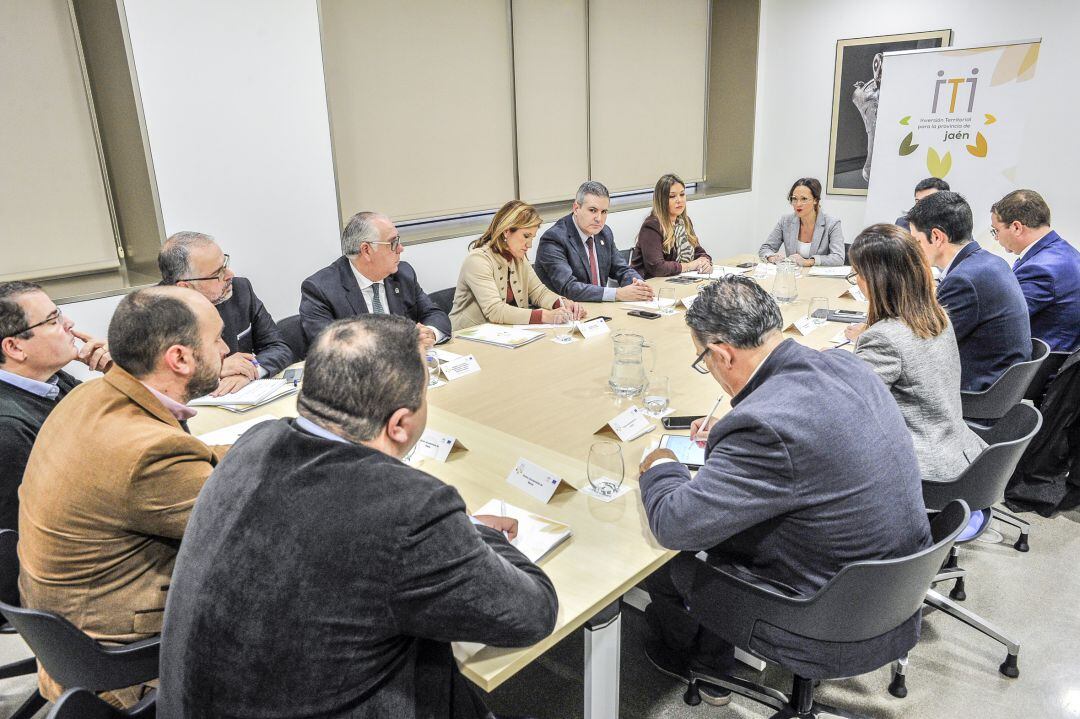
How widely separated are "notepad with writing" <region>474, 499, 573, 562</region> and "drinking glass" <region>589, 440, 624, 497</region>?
7.5 inches

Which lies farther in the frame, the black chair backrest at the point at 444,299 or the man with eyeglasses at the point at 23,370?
the black chair backrest at the point at 444,299

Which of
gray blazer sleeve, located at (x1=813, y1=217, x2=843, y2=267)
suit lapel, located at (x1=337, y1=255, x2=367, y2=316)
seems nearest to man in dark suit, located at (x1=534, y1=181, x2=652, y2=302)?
suit lapel, located at (x1=337, y1=255, x2=367, y2=316)

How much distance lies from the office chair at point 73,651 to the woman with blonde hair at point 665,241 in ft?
12.8

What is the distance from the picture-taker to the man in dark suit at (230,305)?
2806mm

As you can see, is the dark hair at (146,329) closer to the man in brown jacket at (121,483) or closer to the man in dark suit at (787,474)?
the man in brown jacket at (121,483)

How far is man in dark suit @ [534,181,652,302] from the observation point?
4.15 meters

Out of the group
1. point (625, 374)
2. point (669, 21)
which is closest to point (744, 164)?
point (669, 21)

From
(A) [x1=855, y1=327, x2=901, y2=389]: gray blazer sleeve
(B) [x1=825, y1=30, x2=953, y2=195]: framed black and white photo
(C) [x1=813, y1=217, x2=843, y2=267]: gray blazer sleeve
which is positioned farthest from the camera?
(B) [x1=825, y1=30, x2=953, y2=195]: framed black and white photo

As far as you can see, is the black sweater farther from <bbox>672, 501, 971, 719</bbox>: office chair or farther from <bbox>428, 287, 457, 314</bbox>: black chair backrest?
<bbox>428, 287, 457, 314</bbox>: black chair backrest

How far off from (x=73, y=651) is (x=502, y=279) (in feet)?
8.95

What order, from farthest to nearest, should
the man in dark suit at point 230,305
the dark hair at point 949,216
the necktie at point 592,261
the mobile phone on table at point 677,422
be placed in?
1. the necktie at point 592,261
2. the dark hair at point 949,216
3. the man in dark suit at point 230,305
4. the mobile phone on table at point 677,422

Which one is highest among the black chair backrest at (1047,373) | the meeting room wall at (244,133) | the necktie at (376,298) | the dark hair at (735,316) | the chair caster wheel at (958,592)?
the meeting room wall at (244,133)

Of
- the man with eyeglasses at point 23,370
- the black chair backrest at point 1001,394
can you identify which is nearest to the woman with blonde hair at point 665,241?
the black chair backrest at point 1001,394

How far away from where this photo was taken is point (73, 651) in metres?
1.51
